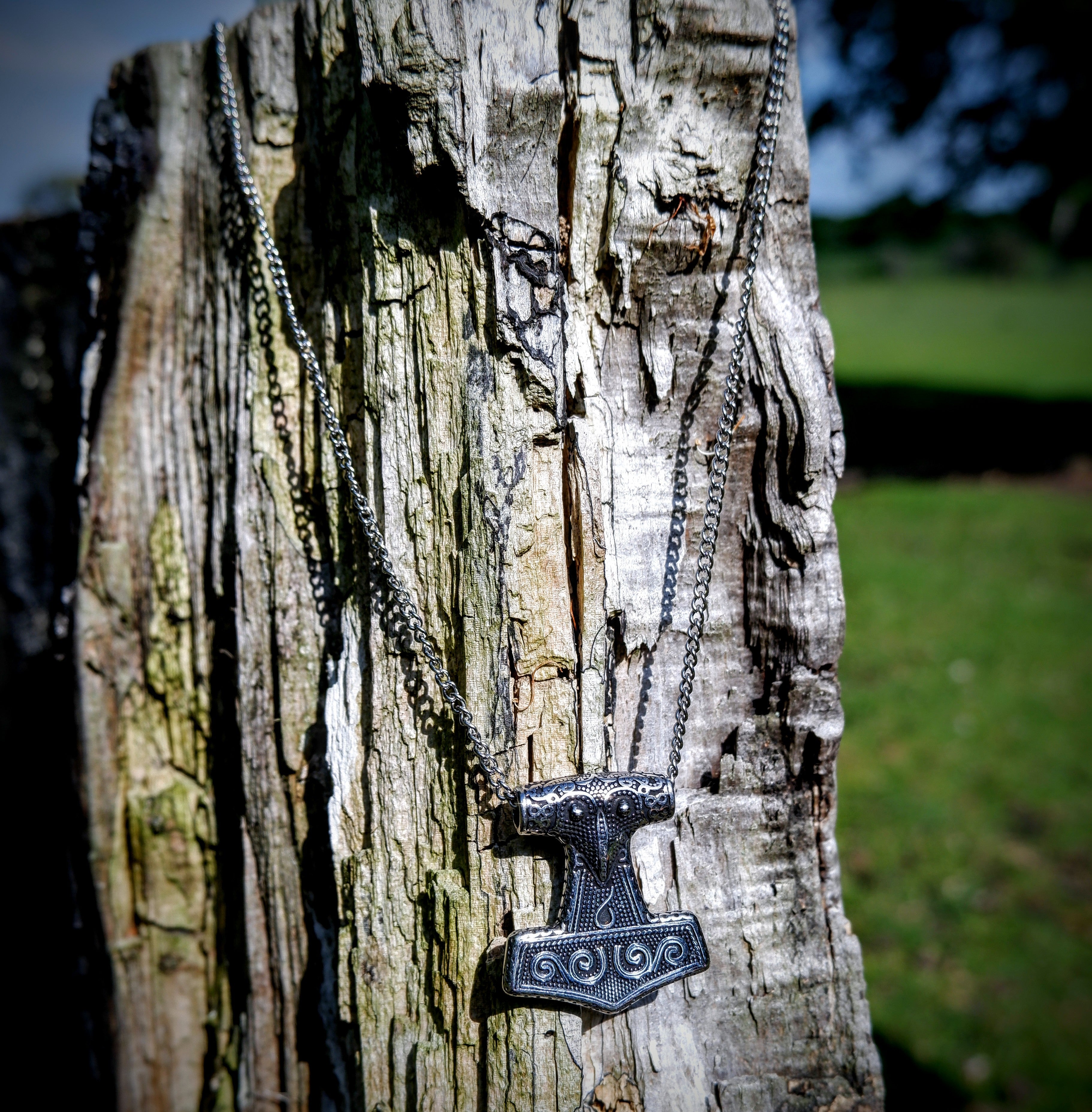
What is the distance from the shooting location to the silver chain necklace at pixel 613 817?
1.41m

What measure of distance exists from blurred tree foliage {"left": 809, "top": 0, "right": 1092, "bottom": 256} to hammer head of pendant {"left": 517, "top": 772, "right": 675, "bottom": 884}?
10120 mm

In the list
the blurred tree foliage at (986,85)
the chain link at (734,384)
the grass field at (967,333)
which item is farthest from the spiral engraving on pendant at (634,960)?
the grass field at (967,333)

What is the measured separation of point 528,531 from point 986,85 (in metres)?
11.1

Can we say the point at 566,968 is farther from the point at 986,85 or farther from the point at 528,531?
the point at 986,85

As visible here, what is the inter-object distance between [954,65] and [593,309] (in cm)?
1074

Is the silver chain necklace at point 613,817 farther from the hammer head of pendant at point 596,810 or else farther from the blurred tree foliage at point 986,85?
the blurred tree foliage at point 986,85

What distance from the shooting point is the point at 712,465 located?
Result: 5.08 feet

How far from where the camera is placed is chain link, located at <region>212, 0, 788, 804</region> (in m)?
1.47

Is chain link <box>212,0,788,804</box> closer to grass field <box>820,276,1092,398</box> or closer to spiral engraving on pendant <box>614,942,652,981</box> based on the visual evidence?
spiral engraving on pendant <box>614,942,652,981</box>

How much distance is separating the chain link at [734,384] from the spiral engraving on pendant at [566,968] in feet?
1.10

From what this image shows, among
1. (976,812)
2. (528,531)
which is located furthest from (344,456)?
(976,812)

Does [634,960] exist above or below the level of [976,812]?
below

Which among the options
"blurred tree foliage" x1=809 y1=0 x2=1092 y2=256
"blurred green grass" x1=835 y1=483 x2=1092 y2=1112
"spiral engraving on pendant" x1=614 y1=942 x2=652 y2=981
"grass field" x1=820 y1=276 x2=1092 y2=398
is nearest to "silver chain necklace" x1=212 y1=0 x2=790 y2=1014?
"spiral engraving on pendant" x1=614 y1=942 x2=652 y2=981

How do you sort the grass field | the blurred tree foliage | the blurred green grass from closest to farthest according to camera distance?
the blurred green grass
the blurred tree foliage
the grass field
